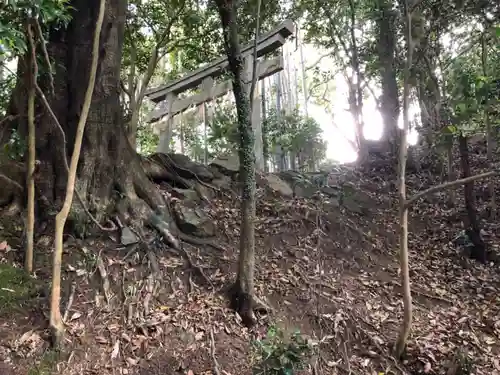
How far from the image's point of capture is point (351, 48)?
9.55 m

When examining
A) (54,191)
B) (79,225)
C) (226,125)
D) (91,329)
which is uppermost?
(226,125)

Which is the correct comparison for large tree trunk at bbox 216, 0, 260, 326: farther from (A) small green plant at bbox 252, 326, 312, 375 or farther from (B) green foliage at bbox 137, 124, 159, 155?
(B) green foliage at bbox 137, 124, 159, 155

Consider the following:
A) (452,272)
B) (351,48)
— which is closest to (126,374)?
(452,272)

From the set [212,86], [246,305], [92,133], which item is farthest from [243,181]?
[212,86]

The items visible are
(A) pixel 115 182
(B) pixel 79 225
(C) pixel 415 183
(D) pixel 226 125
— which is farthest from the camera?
(C) pixel 415 183

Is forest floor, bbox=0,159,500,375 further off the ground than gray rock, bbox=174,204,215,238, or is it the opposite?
gray rock, bbox=174,204,215,238

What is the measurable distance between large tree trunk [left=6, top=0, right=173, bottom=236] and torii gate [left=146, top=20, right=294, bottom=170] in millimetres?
2342

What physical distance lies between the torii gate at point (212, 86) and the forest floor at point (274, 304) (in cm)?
173

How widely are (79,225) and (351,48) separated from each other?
7.34 metres

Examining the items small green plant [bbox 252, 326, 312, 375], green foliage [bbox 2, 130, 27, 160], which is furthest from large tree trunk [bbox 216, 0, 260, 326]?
green foliage [bbox 2, 130, 27, 160]

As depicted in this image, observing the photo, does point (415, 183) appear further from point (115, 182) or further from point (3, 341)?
point (3, 341)

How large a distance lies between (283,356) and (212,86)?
6.11m

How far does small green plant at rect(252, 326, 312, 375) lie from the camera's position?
11.0 feet

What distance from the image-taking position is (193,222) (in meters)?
5.36
